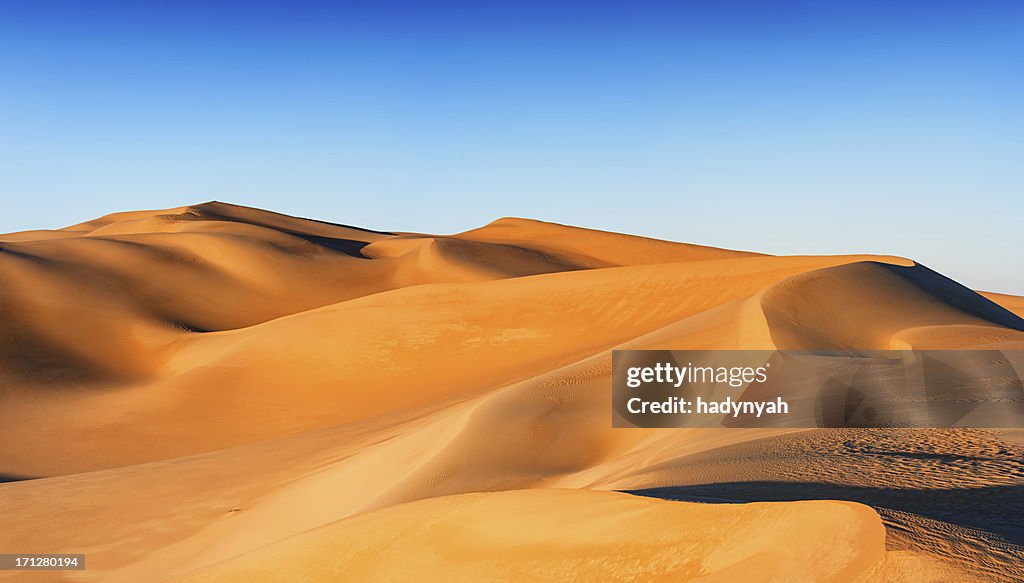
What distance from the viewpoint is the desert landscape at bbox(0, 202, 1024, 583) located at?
3.64 metres

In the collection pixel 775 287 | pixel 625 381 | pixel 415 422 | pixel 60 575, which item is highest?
pixel 775 287

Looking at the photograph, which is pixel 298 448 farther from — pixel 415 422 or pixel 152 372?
pixel 152 372

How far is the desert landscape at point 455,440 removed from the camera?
3643 mm

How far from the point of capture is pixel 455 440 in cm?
948

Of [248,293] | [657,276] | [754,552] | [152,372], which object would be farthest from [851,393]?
[248,293]

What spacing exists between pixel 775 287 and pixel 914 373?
17.9 feet

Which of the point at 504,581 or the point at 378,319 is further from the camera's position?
the point at 378,319

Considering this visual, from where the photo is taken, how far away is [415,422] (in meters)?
13.5

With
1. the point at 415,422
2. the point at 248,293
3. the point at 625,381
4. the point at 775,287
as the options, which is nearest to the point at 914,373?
the point at 625,381

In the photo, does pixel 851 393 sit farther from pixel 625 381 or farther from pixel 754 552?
pixel 754 552

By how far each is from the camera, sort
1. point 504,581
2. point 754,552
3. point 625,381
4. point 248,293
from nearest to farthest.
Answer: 1. point 754,552
2. point 504,581
3. point 625,381
4. point 248,293

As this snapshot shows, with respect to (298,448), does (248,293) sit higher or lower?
higher

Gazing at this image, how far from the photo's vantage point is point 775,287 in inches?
556

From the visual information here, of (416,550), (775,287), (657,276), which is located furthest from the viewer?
(657,276)
